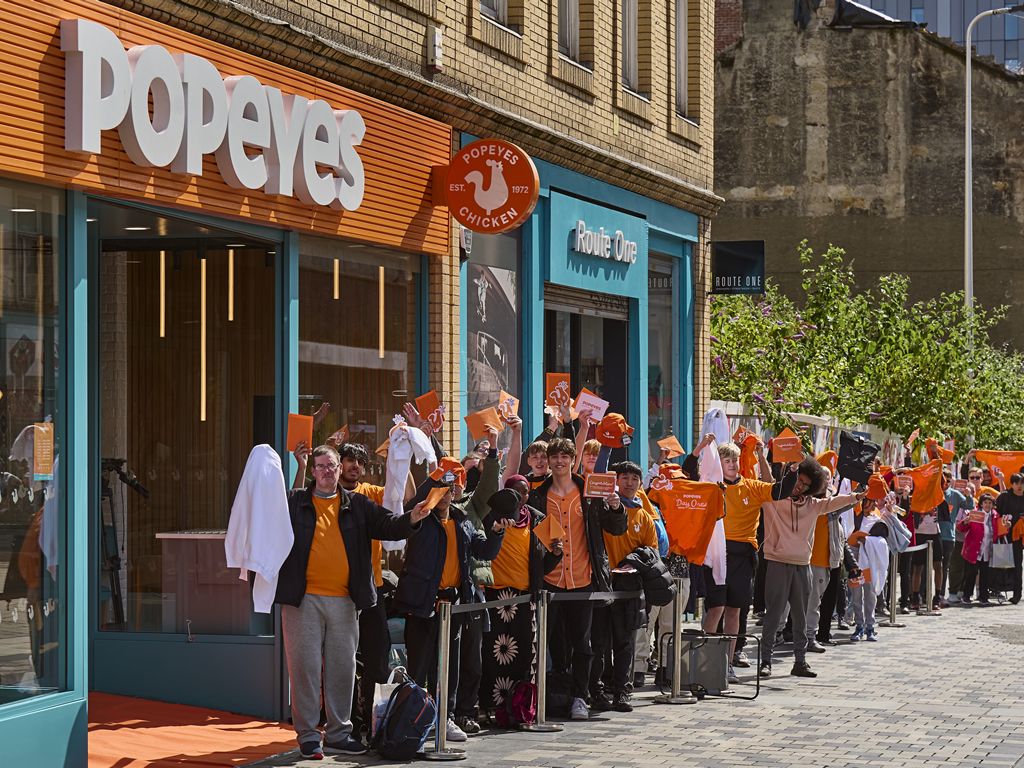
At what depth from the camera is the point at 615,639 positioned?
1277cm

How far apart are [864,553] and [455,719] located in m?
8.75

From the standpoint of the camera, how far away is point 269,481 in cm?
1030

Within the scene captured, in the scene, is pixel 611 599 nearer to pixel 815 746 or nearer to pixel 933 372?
pixel 815 746

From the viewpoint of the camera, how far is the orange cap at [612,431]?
43.1 feet

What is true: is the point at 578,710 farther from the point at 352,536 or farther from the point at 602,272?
the point at 602,272

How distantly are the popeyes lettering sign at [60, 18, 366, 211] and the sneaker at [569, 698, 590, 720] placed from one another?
Answer: 12.5ft

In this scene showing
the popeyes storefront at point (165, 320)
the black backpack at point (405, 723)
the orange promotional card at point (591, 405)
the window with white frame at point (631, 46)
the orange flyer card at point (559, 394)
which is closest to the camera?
the popeyes storefront at point (165, 320)

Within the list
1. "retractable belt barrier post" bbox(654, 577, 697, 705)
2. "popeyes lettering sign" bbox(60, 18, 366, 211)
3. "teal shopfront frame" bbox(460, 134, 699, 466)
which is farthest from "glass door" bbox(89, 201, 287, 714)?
"retractable belt barrier post" bbox(654, 577, 697, 705)

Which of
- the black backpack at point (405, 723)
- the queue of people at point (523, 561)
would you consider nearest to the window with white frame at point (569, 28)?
the queue of people at point (523, 561)

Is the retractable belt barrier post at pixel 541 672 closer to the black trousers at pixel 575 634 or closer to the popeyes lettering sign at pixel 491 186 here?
the black trousers at pixel 575 634

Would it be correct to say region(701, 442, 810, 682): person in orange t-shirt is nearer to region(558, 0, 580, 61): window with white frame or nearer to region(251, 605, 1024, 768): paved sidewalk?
region(251, 605, 1024, 768): paved sidewalk

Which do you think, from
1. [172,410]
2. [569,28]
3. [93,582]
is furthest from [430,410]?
[569,28]

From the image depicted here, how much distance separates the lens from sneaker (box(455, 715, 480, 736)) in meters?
11.4

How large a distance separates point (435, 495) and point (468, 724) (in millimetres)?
1792
